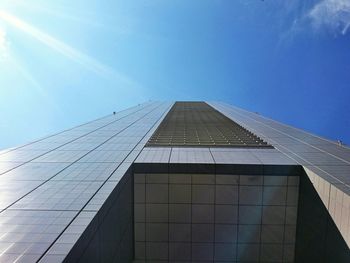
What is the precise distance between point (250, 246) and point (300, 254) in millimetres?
2716

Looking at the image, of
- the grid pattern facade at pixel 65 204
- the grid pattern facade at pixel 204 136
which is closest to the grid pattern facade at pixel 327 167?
the grid pattern facade at pixel 204 136

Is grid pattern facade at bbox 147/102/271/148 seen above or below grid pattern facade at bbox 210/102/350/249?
above

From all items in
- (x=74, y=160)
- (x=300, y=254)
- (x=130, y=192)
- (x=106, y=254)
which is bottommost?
(x=300, y=254)

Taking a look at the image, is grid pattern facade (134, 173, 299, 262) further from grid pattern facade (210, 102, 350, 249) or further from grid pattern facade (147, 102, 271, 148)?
grid pattern facade (147, 102, 271, 148)

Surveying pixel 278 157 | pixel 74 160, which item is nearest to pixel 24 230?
pixel 74 160

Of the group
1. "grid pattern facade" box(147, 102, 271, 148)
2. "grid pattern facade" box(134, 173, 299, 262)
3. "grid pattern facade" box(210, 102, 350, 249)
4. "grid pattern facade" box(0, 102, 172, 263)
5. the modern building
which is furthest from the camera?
"grid pattern facade" box(147, 102, 271, 148)

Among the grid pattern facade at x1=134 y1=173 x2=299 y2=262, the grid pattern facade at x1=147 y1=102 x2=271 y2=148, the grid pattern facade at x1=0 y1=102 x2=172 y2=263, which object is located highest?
the grid pattern facade at x1=147 y1=102 x2=271 y2=148

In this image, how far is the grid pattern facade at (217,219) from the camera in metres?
Answer: 17.9

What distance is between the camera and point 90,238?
11.2 metres

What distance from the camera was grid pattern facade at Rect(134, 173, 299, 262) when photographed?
17.9 m

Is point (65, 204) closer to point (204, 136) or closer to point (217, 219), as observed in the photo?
point (217, 219)

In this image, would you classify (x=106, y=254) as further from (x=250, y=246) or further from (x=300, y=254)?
(x=300, y=254)

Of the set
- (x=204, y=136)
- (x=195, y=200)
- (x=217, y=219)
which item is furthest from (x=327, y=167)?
(x=204, y=136)

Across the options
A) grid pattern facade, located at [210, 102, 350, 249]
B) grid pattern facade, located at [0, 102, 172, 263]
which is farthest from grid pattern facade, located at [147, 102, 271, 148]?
grid pattern facade, located at [0, 102, 172, 263]
